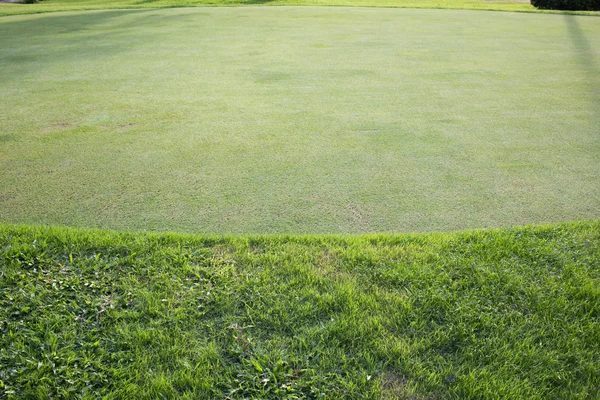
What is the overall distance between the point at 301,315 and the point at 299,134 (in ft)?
6.14

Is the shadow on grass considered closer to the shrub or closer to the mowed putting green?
the mowed putting green

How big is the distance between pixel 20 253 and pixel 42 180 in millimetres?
758

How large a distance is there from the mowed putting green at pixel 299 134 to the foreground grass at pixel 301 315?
220 mm

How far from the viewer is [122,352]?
168cm

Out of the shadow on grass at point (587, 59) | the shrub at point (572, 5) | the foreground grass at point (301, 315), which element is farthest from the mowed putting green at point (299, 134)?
the shrub at point (572, 5)

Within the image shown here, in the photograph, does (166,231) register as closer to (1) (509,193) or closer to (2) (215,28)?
(1) (509,193)

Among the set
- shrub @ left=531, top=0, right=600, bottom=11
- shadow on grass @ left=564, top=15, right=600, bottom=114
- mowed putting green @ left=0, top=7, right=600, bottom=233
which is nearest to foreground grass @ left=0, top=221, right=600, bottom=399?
mowed putting green @ left=0, top=7, right=600, bottom=233

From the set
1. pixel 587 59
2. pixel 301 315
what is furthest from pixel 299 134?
pixel 587 59

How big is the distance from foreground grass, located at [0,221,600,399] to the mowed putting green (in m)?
0.22

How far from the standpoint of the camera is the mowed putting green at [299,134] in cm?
256

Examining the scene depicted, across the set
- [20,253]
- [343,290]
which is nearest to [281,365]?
[343,290]

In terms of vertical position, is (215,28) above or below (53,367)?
above

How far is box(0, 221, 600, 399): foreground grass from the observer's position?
158cm

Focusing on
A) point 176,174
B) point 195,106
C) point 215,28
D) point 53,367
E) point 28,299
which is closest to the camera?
point 53,367
